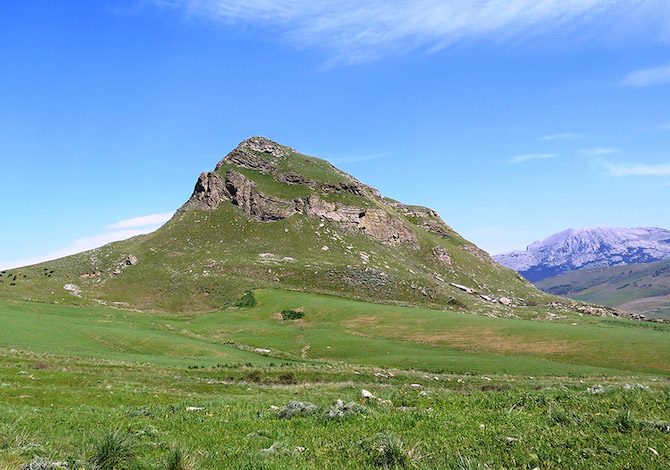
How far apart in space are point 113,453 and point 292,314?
86.4m

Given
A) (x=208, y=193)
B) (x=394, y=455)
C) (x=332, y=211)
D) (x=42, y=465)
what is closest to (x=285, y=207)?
(x=332, y=211)

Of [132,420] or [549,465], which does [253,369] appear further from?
[549,465]

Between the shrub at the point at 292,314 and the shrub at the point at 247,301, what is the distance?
522 inches

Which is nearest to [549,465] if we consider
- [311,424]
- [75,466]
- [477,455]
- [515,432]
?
[477,455]

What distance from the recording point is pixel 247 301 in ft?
365

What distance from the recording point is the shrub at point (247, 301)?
109363 mm

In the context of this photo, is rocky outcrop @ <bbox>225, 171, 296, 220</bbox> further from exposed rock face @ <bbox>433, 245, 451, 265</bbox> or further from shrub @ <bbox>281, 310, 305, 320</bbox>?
shrub @ <bbox>281, 310, 305, 320</bbox>

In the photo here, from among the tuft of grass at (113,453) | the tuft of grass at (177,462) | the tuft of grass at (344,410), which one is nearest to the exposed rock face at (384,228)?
the tuft of grass at (344,410)

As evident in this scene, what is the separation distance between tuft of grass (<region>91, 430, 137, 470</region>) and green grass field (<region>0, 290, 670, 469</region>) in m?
0.23

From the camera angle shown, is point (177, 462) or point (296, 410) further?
point (296, 410)

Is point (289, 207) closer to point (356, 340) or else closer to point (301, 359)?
point (356, 340)

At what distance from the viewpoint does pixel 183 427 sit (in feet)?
61.0

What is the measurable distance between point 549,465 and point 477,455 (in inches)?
72.2

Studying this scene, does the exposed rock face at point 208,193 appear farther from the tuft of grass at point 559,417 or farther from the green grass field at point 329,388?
the tuft of grass at point 559,417
